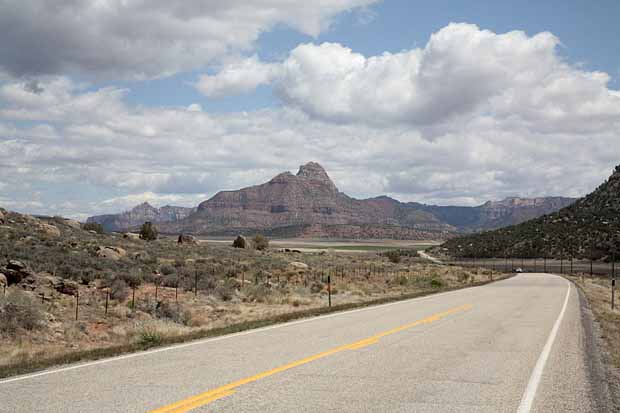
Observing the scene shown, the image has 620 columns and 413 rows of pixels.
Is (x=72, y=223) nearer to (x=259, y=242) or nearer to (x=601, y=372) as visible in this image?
(x=259, y=242)

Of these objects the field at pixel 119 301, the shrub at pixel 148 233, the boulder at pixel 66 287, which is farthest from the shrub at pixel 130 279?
the shrub at pixel 148 233

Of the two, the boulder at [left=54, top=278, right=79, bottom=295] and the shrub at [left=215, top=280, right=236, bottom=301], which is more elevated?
the boulder at [left=54, top=278, right=79, bottom=295]

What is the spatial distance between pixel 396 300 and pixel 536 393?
18.1 meters

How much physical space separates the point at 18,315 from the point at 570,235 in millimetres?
103257

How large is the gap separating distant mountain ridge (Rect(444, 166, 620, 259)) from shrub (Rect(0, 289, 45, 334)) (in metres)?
87.8

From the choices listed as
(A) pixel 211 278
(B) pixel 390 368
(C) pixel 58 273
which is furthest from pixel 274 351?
(A) pixel 211 278

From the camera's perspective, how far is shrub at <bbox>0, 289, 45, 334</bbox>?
15.2 m

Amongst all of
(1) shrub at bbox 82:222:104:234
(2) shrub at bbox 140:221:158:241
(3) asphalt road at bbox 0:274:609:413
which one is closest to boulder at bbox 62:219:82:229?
(1) shrub at bbox 82:222:104:234

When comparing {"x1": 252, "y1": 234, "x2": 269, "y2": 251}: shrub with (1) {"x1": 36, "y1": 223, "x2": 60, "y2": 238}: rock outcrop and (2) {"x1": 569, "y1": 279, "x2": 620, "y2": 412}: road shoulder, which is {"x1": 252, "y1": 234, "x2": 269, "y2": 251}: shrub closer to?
Result: (1) {"x1": 36, "y1": 223, "x2": 60, "y2": 238}: rock outcrop

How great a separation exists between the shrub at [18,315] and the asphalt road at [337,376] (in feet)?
19.1

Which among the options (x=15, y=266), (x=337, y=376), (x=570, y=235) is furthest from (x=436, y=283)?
(x=570, y=235)

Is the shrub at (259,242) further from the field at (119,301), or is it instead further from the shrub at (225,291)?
the shrub at (225,291)

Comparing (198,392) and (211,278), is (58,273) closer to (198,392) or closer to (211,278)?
(211,278)

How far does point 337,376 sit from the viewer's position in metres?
9.06
